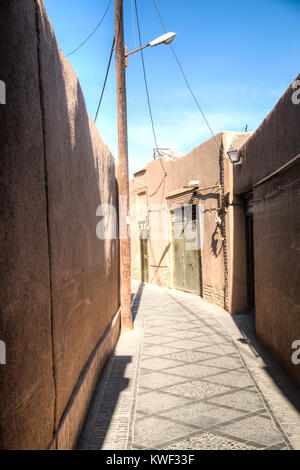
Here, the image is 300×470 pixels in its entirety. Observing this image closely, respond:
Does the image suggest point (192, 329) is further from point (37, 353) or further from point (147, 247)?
point (147, 247)

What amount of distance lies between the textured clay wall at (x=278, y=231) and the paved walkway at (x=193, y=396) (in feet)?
1.39

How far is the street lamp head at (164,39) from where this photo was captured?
7.45 m

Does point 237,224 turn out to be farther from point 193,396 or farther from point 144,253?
point 144,253

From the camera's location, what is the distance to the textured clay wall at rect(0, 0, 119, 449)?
173cm

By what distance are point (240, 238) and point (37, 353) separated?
259 inches

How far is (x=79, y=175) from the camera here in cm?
365

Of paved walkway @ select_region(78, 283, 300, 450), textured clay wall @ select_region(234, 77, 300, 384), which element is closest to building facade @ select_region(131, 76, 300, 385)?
textured clay wall @ select_region(234, 77, 300, 384)

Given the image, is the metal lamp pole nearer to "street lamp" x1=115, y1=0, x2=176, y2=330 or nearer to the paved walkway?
"street lamp" x1=115, y1=0, x2=176, y2=330

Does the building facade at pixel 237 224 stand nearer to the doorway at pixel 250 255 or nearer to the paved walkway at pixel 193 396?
the doorway at pixel 250 255

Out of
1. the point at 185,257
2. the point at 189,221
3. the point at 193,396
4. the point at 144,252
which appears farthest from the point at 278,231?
the point at 144,252

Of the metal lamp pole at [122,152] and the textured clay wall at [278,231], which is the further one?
the metal lamp pole at [122,152]

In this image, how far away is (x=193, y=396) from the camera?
3979 millimetres

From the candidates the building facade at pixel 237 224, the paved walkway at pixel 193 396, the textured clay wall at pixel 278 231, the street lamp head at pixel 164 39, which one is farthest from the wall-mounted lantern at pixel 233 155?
the paved walkway at pixel 193 396
